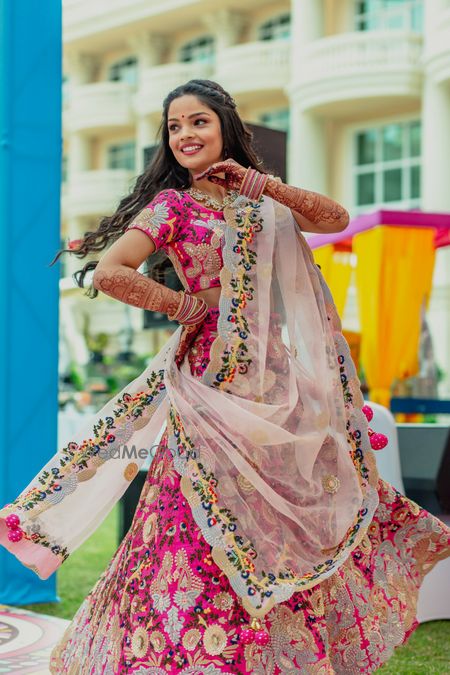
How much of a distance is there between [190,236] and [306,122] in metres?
13.7

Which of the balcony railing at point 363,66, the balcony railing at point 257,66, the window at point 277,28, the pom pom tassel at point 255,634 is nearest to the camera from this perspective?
the pom pom tassel at point 255,634

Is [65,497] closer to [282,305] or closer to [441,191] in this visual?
[282,305]

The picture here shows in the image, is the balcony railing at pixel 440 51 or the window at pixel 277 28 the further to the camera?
the window at pixel 277 28

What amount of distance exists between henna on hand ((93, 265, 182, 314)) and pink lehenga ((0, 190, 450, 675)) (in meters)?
0.12

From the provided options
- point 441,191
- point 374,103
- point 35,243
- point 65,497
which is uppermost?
point 374,103

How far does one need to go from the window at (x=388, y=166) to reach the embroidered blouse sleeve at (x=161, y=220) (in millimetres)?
13313

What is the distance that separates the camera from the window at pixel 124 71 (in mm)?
20172

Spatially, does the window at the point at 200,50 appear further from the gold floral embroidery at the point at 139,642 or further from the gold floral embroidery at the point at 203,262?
the gold floral embroidery at the point at 139,642

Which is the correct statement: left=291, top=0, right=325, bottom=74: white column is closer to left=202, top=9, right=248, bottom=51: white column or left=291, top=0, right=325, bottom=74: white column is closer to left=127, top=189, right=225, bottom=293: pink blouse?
left=202, top=9, right=248, bottom=51: white column

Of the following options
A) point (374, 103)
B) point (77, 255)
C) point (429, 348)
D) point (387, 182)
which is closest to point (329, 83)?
point (374, 103)

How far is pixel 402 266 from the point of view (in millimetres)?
8047

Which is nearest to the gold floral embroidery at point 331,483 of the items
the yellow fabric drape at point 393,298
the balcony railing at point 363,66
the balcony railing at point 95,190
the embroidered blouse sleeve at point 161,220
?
the embroidered blouse sleeve at point 161,220

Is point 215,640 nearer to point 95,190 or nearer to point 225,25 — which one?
point 225,25

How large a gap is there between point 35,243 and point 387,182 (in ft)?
40.1
